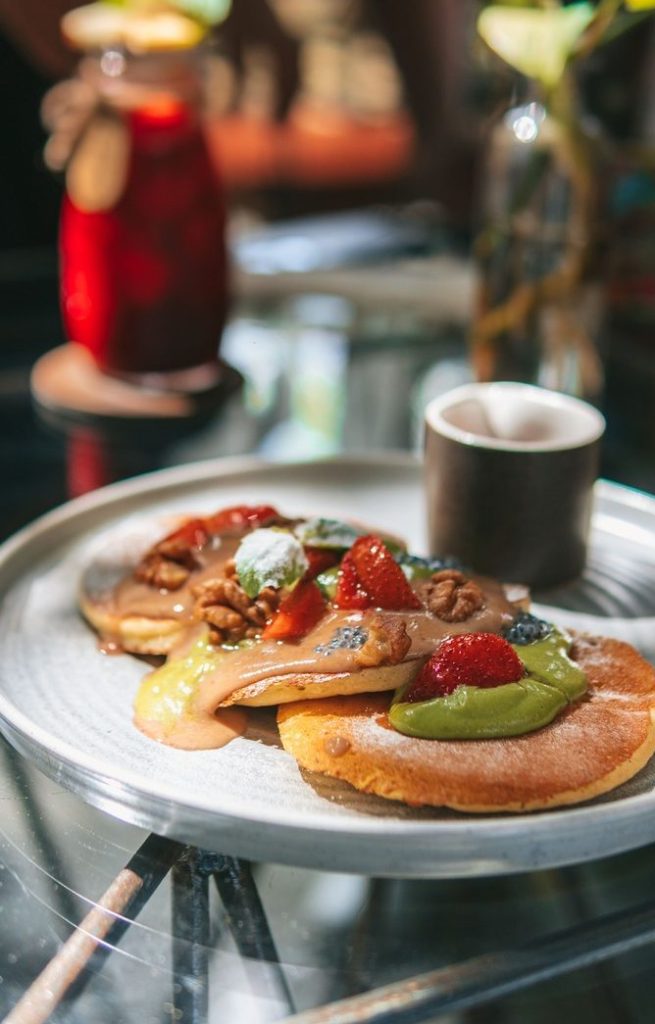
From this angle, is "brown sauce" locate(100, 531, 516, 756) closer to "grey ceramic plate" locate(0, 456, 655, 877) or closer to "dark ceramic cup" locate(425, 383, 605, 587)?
"grey ceramic plate" locate(0, 456, 655, 877)

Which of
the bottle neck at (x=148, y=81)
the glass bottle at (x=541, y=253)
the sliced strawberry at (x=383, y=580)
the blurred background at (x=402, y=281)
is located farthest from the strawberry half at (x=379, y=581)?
the bottle neck at (x=148, y=81)

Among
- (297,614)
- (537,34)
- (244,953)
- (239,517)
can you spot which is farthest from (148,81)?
(244,953)

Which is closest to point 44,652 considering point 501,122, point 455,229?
point 501,122

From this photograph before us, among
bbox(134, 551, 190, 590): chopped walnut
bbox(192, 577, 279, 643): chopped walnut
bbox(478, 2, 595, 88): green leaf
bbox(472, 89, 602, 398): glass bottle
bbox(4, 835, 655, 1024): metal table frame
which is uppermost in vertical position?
bbox(478, 2, 595, 88): green leaf

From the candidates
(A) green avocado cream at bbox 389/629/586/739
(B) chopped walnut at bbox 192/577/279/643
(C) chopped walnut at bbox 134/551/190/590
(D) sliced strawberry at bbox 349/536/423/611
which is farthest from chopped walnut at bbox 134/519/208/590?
(A) green avocado cream at bbox 389/629/586/739

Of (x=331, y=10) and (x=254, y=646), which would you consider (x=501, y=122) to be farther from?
(x=331, y=10)
